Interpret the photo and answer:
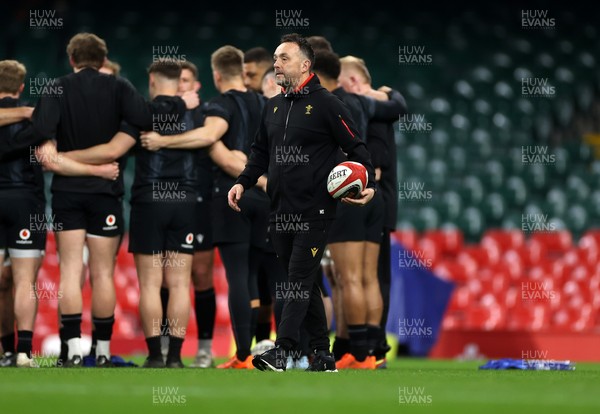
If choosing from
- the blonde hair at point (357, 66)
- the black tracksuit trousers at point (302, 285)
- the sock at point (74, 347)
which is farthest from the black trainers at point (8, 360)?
the blonde hair at point (357, 66)

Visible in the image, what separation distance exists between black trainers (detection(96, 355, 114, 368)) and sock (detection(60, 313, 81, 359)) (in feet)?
0.61

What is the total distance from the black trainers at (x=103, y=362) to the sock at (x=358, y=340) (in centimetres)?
183

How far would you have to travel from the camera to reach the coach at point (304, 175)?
7324 millimetres

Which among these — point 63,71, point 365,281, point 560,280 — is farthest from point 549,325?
point 63,71

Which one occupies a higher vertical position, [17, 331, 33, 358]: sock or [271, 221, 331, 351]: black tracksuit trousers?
[271, 221, 331, 351]: black tracksuit trousers

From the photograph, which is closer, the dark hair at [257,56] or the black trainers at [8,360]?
the black trainers at [8,360]

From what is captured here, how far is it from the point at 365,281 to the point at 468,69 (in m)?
14.4

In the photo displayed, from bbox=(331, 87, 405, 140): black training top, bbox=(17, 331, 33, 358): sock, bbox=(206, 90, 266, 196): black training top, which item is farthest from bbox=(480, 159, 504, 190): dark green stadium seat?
bbox=(17, 331, 33, 358): sock

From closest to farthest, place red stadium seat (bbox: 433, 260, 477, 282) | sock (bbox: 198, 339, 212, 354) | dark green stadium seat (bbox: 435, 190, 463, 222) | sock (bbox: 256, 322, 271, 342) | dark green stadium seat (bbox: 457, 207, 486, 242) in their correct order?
sock (bbox: 198, 339, 212, 354) < sock (bbox: 256, 322, 271, 342) < red stadium seat (bbox: 433, 260, 477, 282) < dark green stadium seat (bbox: 457, 207, 486, 242) < dark green stadium seat (bbox: 435, 190, 463, 222)

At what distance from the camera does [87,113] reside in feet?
28.4

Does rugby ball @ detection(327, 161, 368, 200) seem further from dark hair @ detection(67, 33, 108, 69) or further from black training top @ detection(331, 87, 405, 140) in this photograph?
dark hair @ detection(67, 33, 108, 69)

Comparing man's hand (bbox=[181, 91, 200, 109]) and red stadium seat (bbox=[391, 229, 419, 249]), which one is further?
red stadium seat (bbox=[391, 229, 419, 249])

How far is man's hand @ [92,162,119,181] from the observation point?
859 centimetres

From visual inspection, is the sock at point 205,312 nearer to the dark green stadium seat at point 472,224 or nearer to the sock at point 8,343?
the sock at point 8,343
